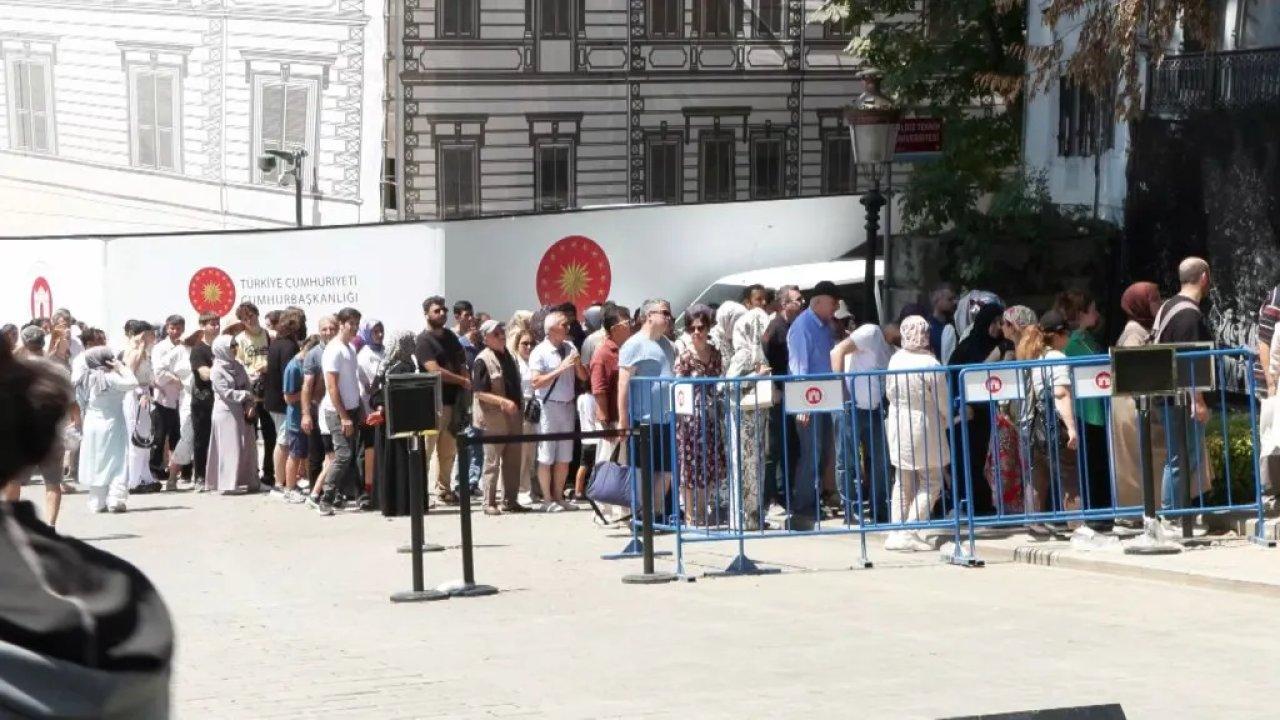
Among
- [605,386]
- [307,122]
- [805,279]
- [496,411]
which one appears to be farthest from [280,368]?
[307,122]

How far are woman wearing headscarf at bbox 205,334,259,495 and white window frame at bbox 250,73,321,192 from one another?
19675mm

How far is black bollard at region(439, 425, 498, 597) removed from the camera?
484 inches

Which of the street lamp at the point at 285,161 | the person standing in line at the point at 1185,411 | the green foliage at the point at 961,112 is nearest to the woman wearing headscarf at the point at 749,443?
the person standing in line at the point at 1185,411

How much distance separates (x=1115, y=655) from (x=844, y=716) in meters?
1.92

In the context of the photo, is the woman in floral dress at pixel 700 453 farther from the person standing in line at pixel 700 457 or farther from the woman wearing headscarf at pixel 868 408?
the woman wearing headscarf at pixel 868 408

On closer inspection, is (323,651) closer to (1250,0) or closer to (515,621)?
(515,621)

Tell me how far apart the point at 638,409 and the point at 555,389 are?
4245mm

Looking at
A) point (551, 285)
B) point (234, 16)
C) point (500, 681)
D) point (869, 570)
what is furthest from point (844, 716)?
point (234, 16)

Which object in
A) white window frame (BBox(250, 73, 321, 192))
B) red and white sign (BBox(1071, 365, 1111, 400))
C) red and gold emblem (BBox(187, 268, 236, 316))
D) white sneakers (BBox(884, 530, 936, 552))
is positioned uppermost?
white window frame (BBox(250, 73, 321, 192))

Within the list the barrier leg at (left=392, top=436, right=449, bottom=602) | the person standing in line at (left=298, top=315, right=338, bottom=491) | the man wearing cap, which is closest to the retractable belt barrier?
the barrier leg at (left=392, top=436, right=449, bottom=602)

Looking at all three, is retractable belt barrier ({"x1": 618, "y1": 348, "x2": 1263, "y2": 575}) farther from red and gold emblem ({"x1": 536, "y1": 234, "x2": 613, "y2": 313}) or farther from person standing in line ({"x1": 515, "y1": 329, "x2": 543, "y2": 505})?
red and gold emblem ({"x1": 536, "y1": 234, "x2": 613, "y2": 313})

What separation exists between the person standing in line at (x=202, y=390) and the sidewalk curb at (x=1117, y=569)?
9.98m

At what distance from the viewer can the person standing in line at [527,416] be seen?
19.2 meters

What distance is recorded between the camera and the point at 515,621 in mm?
11539
